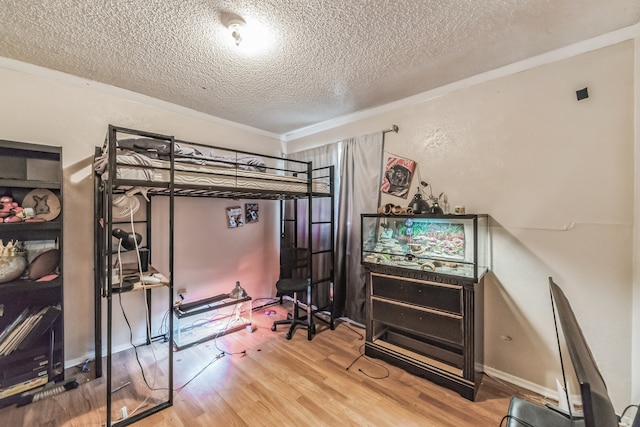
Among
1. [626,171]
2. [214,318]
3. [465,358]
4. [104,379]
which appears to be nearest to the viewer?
[626,171]

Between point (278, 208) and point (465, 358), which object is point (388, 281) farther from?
point (278, 208)

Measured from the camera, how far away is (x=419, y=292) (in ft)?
7.24

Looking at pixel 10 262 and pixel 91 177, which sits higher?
pixel 91 177

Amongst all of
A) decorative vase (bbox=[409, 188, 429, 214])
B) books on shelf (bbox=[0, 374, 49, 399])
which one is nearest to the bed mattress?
decorative vase (bbox=[409, 188, 429, 214])

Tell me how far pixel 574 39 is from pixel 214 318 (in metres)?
4.14

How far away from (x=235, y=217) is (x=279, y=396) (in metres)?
2.14

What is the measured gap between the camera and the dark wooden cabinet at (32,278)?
1.84 metres

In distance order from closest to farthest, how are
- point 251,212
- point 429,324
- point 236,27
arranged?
point 236,27
point 429,324
point 251,212

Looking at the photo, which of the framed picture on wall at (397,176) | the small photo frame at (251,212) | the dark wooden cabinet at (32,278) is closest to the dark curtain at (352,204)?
the framed picture on wall at (397,176)

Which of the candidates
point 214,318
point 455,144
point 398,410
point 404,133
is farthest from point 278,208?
point 398,410

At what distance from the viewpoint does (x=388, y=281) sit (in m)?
2.38

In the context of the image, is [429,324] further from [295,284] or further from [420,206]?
[295,284]

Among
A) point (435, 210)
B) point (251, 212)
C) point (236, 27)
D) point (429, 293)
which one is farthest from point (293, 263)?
point (236, 27)

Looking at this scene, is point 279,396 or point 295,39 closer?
point 295,39
